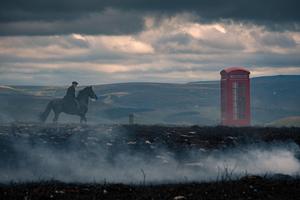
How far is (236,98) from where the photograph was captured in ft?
137

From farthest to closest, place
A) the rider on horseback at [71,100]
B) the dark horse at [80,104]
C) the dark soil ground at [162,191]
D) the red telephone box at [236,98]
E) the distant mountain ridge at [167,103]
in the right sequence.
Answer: the distant mountain ridge at [167,103]
the red telephone box at [236,98]
the rider on horseback at [71,100]
the dark horse at [80,104]
the dark soil ground at [162,191]

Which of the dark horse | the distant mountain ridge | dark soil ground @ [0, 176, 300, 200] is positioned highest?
the dark horse

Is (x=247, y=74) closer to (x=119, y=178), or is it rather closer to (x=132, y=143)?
(x=132, y=143)

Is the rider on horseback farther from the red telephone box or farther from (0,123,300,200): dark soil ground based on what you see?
the red telephone box

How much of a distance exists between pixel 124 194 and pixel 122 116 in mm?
77530

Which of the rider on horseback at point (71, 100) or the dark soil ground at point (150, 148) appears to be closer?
the dark soil ground at point (150, 148)

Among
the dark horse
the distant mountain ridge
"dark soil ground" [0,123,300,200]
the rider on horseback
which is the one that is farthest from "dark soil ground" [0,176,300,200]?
the distant mountain ridge

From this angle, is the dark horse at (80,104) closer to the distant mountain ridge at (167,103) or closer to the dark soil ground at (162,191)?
the dark soil ground at (162,191)

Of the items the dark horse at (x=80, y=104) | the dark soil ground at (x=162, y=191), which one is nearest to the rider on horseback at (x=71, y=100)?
the dark horse at (x=80, y=104)

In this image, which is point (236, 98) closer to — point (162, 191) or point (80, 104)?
point (80, 104)

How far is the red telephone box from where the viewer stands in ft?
137

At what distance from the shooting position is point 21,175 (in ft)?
61.6

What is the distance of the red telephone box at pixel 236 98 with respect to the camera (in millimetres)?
41781

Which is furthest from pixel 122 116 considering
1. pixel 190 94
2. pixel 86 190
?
pixel 86 190
